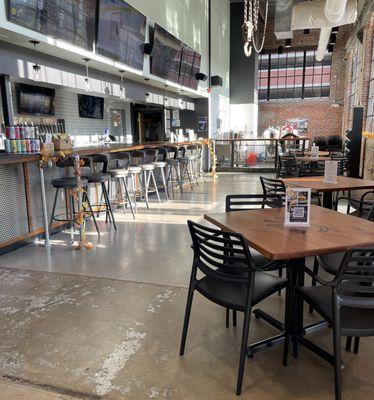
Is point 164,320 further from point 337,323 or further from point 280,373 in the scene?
point 337,323

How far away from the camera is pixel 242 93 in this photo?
14320 millimetres

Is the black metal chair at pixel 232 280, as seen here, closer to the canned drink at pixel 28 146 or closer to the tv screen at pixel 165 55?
the canned drink at pixel 28 146

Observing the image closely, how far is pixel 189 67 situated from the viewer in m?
9.33

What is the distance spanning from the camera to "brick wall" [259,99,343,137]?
16406 mm

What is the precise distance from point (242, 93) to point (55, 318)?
13.1 metres

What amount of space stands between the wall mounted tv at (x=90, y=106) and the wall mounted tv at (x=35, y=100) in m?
0.84

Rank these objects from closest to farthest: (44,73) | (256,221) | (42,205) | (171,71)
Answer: (256,221) → (42,205) → (44,73) → (171,71)

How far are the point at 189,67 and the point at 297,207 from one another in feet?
26.1

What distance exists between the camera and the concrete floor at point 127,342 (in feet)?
6.14

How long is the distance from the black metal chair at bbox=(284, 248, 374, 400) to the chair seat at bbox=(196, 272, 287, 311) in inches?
10.9

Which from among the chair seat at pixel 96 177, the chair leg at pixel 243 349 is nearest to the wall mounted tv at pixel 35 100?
the chair seat at pixel 96 177

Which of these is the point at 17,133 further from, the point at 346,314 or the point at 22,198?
the point at 346,314

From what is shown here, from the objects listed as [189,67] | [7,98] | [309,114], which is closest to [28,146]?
[7,98]

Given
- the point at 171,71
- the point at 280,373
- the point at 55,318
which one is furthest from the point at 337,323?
the point at 171,71
